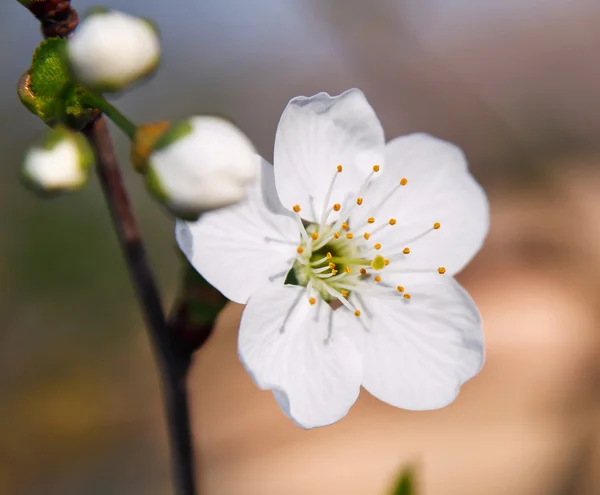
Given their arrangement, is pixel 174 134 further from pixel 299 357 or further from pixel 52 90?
pixel 299 357

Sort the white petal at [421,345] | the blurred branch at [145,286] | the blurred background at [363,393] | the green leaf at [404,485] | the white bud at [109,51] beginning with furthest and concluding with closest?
the blurred background at [363,393]
the green leaf at [404,485]
the white petal at [421,345]
the blurred branch at [145,286]
the white bud at [109,51]

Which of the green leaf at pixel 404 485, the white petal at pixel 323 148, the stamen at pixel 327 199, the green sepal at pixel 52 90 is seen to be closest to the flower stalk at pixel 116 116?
the green sepal at pixel 52 90

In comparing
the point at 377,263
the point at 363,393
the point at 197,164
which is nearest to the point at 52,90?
the point at 197,164

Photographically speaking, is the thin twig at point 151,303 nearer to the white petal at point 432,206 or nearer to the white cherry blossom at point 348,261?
the white cherry blossom at point 348,261

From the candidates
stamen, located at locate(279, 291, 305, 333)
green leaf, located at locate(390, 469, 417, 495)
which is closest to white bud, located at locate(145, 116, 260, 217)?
stamen, located at locate(279, 291, 305, 333)

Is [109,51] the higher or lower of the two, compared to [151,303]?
higher

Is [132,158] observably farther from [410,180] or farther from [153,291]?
[410,180]
